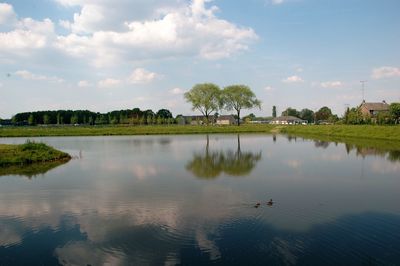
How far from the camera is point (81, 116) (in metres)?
166

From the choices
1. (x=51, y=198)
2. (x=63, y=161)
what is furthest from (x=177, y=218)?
(x=63, y=161)

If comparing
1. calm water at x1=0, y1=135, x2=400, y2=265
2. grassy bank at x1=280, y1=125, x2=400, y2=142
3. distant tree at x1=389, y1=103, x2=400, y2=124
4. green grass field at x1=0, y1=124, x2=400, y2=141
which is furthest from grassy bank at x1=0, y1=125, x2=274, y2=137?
calm water at x1=0, y1=135, x2=400, y2=265

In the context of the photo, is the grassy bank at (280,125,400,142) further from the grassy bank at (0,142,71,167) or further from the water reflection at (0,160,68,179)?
the water reflection at (0,160,68,179)

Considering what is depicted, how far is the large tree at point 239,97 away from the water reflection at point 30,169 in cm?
8845

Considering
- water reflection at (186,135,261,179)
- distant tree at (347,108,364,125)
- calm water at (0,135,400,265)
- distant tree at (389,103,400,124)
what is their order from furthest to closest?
distant tree at (347,108,364,125) → distant tree at (389,103,400,124) → water reflection at (186,135,261,179) → calm water at (0,135,400,265)

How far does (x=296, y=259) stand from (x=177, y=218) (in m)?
5.14

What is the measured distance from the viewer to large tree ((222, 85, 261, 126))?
11312 centimetres

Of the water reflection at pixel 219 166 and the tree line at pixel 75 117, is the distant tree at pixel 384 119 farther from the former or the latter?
the tree line at pixel 75 117

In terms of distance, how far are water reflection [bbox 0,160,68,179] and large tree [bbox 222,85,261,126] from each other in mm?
88446

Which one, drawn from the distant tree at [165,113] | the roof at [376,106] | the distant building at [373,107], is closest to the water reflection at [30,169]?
the distant building at [373,107]

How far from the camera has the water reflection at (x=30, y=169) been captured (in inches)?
965

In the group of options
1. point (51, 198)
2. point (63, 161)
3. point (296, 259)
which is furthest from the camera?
point (63, 161)

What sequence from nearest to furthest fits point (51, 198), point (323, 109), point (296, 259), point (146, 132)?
point (296, 259) < point (51, 198) < point (146, 132) < point (323, 109)

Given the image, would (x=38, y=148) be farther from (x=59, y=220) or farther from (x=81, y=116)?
(x=81, y=116)
